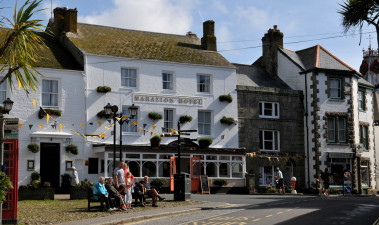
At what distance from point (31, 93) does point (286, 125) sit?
1806 cm

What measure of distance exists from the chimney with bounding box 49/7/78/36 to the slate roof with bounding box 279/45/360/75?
15938 mm

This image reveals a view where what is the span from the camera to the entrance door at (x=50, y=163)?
105ft

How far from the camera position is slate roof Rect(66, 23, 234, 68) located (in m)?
35.7

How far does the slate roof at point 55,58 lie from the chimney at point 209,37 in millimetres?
10101

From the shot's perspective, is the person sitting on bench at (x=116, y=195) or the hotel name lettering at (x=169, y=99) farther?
the hotel name lettering at (x=169, y=99)

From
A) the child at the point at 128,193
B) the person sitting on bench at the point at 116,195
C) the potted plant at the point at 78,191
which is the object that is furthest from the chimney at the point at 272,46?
the person sitting on bench at the point at 116,195

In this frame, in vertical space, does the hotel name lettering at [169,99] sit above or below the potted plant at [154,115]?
above

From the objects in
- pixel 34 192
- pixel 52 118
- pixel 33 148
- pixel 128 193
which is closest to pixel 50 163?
pixel 33 148

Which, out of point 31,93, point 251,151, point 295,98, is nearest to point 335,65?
point 295,98

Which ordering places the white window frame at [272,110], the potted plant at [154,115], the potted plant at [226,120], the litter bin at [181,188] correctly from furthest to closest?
the white window frame at [272,110]
the potted plant at [226,120]
the potted plant at [154,115]
the litter bin at [181,188]

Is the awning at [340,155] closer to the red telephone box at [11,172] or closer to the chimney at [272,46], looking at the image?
the chimney at [272,46]

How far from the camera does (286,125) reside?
40281 millimetres

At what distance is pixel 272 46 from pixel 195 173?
13142 mm

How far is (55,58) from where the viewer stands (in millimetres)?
34062
